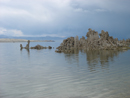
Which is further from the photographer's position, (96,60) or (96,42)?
(96,42)

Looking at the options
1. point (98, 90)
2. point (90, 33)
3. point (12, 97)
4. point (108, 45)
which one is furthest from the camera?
point (90, 33)

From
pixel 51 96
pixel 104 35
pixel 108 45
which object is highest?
pixel 104 35

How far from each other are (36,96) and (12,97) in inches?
82.4

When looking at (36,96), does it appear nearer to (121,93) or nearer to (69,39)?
(121,93)

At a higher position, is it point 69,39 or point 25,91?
point 69,39

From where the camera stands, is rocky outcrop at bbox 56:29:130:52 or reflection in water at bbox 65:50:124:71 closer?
reflection in water at bbox 65:50:124:71

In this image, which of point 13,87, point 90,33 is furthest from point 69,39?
point 13,87

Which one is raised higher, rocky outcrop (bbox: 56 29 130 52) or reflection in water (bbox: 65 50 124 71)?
rocky outcrop (bbox: 56 29 130 52)

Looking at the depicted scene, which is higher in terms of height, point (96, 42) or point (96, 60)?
point (96, 42)

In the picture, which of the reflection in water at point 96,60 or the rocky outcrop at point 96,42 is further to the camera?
the rocky outcrop at point 96,42

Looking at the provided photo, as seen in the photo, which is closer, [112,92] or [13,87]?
[112,92]

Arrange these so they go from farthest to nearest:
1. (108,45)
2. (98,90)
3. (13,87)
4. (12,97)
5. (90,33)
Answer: (90,33) < (108,45) < (13,87) < (98,90) < (12,97)

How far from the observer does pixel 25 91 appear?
52.3ft

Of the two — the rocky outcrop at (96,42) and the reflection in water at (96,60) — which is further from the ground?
the rocky outcrop at (96,42)
